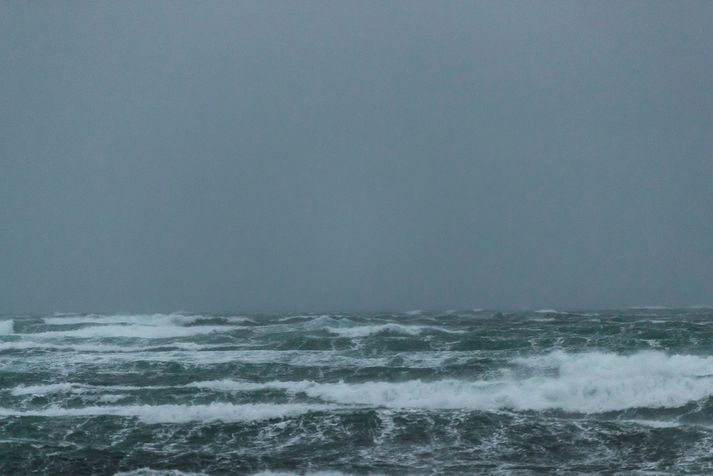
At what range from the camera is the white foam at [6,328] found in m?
38.1

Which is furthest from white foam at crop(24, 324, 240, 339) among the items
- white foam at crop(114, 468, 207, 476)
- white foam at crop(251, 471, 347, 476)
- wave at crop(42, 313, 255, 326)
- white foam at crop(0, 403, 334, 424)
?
white foam at crop(251, 471, 347, 476)

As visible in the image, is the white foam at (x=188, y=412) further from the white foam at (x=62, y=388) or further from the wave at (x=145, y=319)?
the wave at (x=145, y=319)

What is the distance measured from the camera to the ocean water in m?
15.6

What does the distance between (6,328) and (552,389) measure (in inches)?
1122

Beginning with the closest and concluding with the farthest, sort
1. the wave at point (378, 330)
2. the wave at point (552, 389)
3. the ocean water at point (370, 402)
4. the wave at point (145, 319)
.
→ 1. the ocean water at point (370, 402)
2. the wave at point (552, 389)
3. the wave at point (378, 330)
4. the wave at point (145, 319)

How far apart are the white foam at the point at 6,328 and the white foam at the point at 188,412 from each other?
19.3 m

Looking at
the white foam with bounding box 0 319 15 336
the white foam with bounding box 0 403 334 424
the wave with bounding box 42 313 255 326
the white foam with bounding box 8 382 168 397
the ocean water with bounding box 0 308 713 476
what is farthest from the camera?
the wave with bounding box 42 313 255 326

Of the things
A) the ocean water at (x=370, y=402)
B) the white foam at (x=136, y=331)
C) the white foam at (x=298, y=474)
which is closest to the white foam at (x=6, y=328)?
the white foam at (x=136, y=331)

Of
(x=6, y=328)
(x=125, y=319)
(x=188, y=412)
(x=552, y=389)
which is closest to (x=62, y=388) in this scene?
(x=188, y=412)

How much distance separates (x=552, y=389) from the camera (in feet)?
69.8

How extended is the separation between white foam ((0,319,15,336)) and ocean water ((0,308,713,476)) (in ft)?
13.0

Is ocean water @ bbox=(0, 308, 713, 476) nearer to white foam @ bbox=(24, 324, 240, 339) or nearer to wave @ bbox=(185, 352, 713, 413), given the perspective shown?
wave @ bbox=(185, 352, 713, 413)

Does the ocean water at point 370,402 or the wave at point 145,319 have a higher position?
the wave at point 145,319

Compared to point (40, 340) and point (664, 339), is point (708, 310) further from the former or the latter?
point (40, 340)
